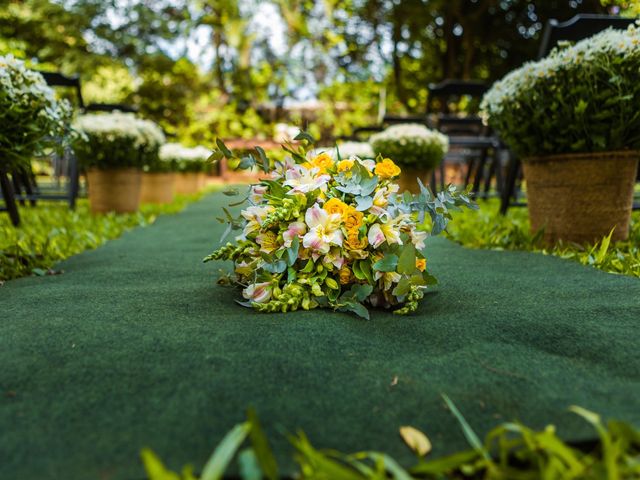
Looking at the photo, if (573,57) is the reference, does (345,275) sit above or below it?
below

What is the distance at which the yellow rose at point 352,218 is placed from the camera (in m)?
1.27

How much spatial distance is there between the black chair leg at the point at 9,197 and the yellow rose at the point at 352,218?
204 centimetres

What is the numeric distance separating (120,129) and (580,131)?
3.05m

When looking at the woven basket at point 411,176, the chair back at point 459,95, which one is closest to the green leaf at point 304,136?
the woven basket at point 411,176

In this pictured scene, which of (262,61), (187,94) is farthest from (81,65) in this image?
(262,61)

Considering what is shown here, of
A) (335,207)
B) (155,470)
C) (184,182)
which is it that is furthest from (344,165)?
(184,182)

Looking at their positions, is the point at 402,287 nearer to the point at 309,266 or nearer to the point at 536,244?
the point at 309,266

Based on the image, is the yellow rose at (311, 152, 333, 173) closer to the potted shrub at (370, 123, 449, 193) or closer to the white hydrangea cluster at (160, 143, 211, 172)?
the potted shrub at (370, 123, 449, 193)

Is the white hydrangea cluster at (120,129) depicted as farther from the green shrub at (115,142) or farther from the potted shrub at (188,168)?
the potted shrub at (188,168)

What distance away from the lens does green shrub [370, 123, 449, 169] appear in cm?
399

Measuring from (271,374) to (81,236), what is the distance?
85.7 inches

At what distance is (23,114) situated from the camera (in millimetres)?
1786

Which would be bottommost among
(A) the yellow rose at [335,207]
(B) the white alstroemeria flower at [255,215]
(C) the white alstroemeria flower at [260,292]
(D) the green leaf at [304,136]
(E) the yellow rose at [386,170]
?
(C) the white alstroemeria flower at [260,292]

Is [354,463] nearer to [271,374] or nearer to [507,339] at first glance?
[271,374]
